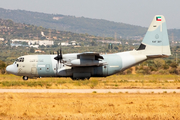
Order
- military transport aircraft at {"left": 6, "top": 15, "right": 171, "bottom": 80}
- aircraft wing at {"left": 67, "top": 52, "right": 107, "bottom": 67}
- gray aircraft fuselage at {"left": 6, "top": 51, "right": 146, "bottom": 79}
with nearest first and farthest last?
aircraft wing at {"left": 67, "top": 52, "right": 107, "bottom": 67}, military transport aircraft at {"left": 6, "top": 15, "right": 171, "bottom": 80}, gray aircraft fuselage at {"left": 6, "top": 51, "right": 146, "bottom": 79}

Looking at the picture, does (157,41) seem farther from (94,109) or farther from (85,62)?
(94,109)

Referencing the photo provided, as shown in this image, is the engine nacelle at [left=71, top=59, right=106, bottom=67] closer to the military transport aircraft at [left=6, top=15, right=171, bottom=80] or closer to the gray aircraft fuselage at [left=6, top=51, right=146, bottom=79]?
the military transport aircraft at [left=6, top=15, right=171, bottom=80]

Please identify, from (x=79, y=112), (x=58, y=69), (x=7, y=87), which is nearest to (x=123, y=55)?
(x=58, y=69)

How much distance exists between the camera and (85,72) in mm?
35312

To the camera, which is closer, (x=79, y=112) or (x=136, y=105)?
(x=79, y=112)

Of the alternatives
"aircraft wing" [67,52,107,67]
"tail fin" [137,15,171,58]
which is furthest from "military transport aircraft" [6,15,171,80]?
"tail fin" [137,15,171,58]

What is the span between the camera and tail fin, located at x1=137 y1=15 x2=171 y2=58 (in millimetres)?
36531

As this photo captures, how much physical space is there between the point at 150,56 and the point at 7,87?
52.6 ft

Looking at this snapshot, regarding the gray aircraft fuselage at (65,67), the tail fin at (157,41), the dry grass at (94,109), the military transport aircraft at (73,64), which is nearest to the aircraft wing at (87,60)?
the military transport aircraft at (73,64)

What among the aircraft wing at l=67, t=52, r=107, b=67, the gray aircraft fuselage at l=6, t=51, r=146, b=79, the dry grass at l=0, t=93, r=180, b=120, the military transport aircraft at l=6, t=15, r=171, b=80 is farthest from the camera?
the gray aircraft fuselage at l=6, t=51, r=146, b=79

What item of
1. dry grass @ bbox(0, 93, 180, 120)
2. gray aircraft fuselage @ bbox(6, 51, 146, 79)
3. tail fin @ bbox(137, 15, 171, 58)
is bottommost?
dry grass @ bbox(0, 93, 180, 120)

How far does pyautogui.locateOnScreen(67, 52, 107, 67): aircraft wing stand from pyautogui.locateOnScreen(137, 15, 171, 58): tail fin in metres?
5.66

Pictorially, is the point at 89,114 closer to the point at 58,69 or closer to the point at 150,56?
the point at 58,69

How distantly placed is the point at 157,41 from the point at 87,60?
867cm
